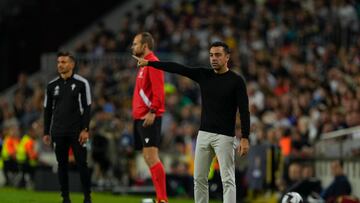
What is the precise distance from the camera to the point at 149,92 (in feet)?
52.0

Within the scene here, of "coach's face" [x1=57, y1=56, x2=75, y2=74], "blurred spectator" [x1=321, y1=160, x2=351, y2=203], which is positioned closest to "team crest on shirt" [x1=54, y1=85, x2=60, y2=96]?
"coach's face" [x1=57, y1=56, x2=75, y2=74]

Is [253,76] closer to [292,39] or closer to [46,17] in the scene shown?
[292,39]

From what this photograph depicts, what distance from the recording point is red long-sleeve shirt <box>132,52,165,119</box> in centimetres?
1570

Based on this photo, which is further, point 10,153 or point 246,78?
point 246,78

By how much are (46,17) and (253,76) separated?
953 cm

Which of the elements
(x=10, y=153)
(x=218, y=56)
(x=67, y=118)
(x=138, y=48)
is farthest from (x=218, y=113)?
(x=10, y=153)

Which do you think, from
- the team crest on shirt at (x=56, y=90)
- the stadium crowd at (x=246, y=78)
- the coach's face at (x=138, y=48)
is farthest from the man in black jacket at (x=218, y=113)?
the stadium crowd at (x=246, y=78)

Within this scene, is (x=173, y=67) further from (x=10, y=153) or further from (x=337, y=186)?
(x=10, y=153)

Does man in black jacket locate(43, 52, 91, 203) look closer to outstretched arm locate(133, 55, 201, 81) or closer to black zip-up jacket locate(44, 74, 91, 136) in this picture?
black zip-up jacket locate(44, 74, 91, 136)

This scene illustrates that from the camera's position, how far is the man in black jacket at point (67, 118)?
16.1 m

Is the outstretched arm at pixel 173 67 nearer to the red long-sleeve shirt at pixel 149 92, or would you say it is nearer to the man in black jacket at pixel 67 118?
the red long-sleeve shirt at pixel 149 92

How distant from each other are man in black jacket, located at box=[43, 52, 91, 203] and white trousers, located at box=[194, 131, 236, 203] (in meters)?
2.27

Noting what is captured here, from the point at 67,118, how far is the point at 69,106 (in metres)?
0.18

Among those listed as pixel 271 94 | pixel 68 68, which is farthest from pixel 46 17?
pixel 68 68
